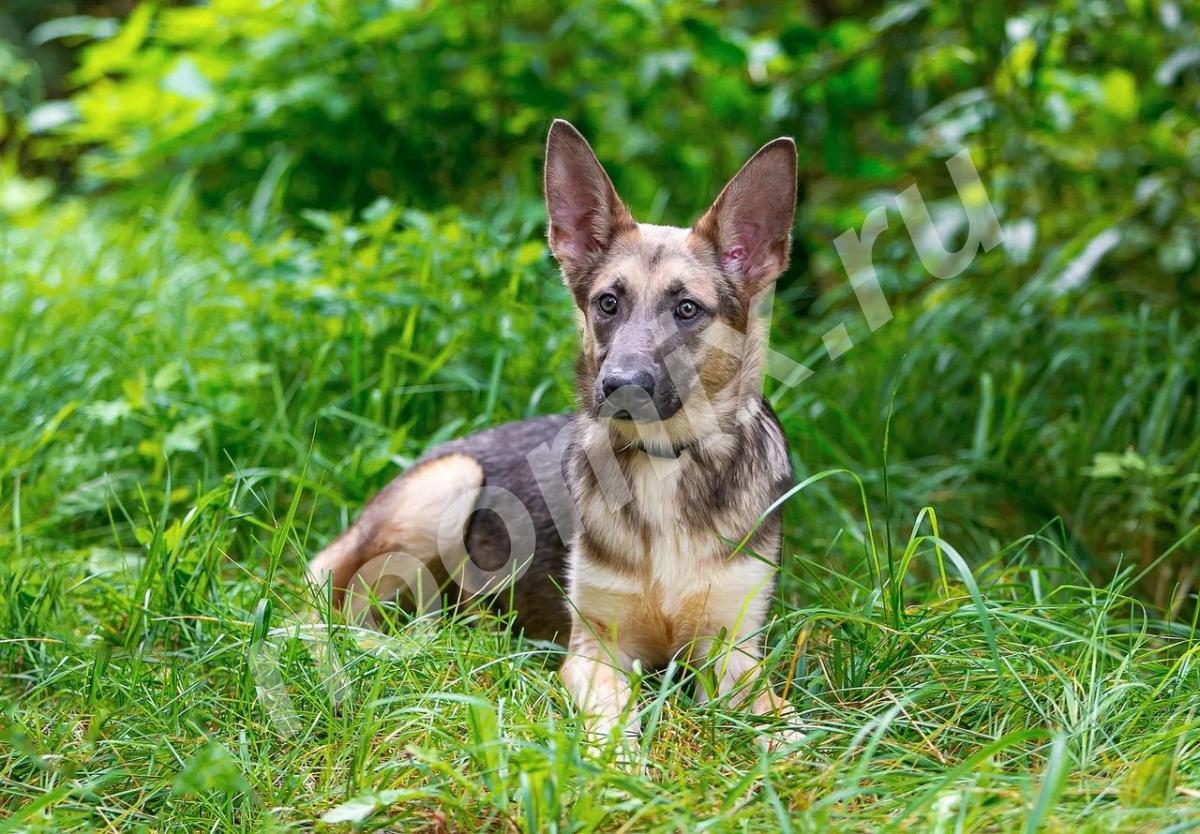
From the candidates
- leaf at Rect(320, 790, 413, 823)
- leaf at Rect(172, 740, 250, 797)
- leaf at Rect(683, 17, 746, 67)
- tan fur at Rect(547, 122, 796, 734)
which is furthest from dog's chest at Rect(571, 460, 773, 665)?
leaf at Rect(683, 17, 746, 67)

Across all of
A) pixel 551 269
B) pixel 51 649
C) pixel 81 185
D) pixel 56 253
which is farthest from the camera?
pixel 81 185

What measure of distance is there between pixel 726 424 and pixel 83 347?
2.74 metres

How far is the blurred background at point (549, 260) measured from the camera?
4094 millimetres

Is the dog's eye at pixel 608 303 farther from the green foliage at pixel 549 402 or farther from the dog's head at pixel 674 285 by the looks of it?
the green foliage at pixel 549 402

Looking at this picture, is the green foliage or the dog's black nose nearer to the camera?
the green foliage

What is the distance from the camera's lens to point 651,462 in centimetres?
317

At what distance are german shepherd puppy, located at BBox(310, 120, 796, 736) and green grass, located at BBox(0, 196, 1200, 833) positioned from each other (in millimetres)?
150

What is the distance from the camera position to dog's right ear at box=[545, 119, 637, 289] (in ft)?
10.7

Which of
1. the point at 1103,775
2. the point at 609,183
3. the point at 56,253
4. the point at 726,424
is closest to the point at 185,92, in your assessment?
the point at 56,253

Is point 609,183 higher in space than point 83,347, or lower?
higher

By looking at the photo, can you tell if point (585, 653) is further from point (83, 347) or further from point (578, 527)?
point (83, 347)

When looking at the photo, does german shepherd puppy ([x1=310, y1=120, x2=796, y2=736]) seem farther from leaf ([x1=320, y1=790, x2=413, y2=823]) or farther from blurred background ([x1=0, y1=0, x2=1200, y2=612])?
leaf ([x1=320, y1=790, x2=413, y2=823])

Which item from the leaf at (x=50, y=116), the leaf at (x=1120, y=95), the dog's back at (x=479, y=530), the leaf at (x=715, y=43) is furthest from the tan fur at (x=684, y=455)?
the leaf at (x=50, y=116)

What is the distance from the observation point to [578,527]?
128 inches
